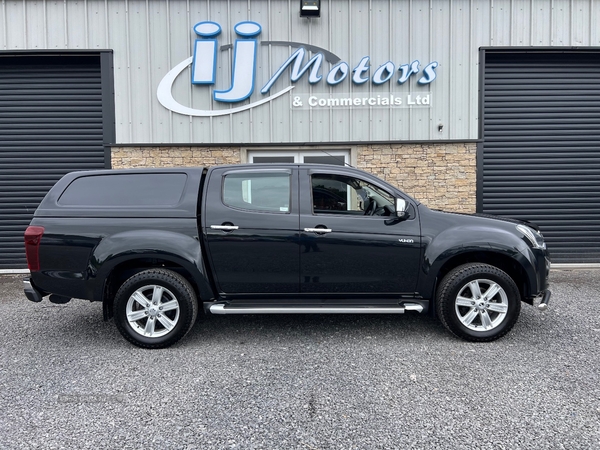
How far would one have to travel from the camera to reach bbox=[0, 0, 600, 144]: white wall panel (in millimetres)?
8078

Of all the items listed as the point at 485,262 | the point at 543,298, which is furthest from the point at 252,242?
the point at 543,298

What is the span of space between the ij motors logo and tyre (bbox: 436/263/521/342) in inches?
186

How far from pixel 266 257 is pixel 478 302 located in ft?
6.96

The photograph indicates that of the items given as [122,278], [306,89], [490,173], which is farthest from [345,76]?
[122,278]

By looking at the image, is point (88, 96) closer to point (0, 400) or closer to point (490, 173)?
point (0, 400)

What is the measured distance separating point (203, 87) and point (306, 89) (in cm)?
190

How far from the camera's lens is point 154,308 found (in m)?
4.27

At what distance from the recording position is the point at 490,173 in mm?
8555

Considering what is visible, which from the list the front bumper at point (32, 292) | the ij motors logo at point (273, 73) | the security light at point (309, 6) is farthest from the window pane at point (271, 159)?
the front bumper at point (32, 292)

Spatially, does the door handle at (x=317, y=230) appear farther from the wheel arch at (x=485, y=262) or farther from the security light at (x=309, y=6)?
the security light at (x=309, y=6)

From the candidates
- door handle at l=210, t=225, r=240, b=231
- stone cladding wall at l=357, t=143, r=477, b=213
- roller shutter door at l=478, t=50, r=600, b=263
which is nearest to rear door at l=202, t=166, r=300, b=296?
door handle at l=210, t=225, r=240, b=231

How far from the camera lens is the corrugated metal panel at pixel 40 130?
8477mm

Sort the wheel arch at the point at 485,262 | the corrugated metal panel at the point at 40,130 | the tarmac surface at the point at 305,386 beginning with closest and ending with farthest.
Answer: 1. the tarmac surface at the point at 305,386
2. the wheel arch at the point at 485,262
3. the corrugated metal panel at the point at 40,130

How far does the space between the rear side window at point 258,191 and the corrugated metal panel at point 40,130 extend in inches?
201
